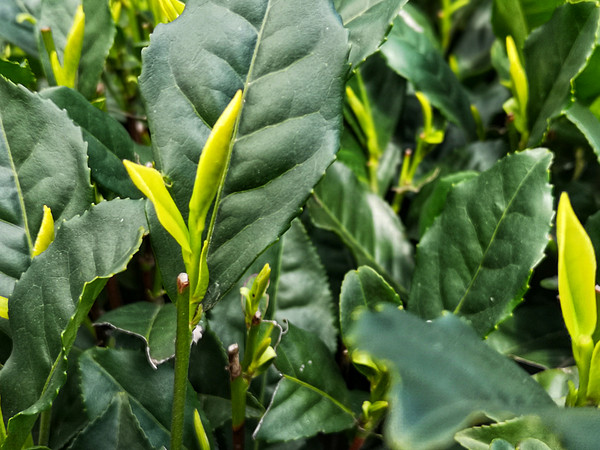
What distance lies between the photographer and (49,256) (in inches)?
17.2

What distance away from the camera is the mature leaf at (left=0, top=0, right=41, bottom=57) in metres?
0.71

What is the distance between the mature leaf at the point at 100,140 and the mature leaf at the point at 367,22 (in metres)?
0.21

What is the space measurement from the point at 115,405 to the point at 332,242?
324 millimetres

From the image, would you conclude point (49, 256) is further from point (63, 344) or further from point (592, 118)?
point (592, 118)

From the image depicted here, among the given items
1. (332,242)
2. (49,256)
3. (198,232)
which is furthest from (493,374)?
(332,242)

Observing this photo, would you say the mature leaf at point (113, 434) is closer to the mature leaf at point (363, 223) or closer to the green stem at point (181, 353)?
the green stem at point (181, 353)

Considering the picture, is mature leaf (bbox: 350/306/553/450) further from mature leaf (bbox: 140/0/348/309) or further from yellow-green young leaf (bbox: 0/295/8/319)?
yellow-green young leaf (bbox: 0/295/8/319)

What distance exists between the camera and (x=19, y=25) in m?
0.73

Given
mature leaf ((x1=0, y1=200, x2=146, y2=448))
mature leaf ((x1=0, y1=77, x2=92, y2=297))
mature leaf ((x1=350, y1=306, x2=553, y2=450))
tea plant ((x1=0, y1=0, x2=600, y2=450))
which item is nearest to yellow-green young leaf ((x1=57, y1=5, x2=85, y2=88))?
tea plant ((x1=0, y1=0, x2=600, y2=450))

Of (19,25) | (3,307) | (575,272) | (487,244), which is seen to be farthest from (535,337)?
(19,25)

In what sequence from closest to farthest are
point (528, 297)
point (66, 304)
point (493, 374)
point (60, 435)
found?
point (493, 374) < point (66, 304) < point (60, 435) < point (528, 297)

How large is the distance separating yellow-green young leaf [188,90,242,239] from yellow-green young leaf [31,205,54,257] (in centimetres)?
15

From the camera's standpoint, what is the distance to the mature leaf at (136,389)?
48 centimetres

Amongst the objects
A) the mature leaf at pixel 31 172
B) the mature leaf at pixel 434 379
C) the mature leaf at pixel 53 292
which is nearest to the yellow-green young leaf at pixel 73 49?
the mature leaf at pixel 31 172
